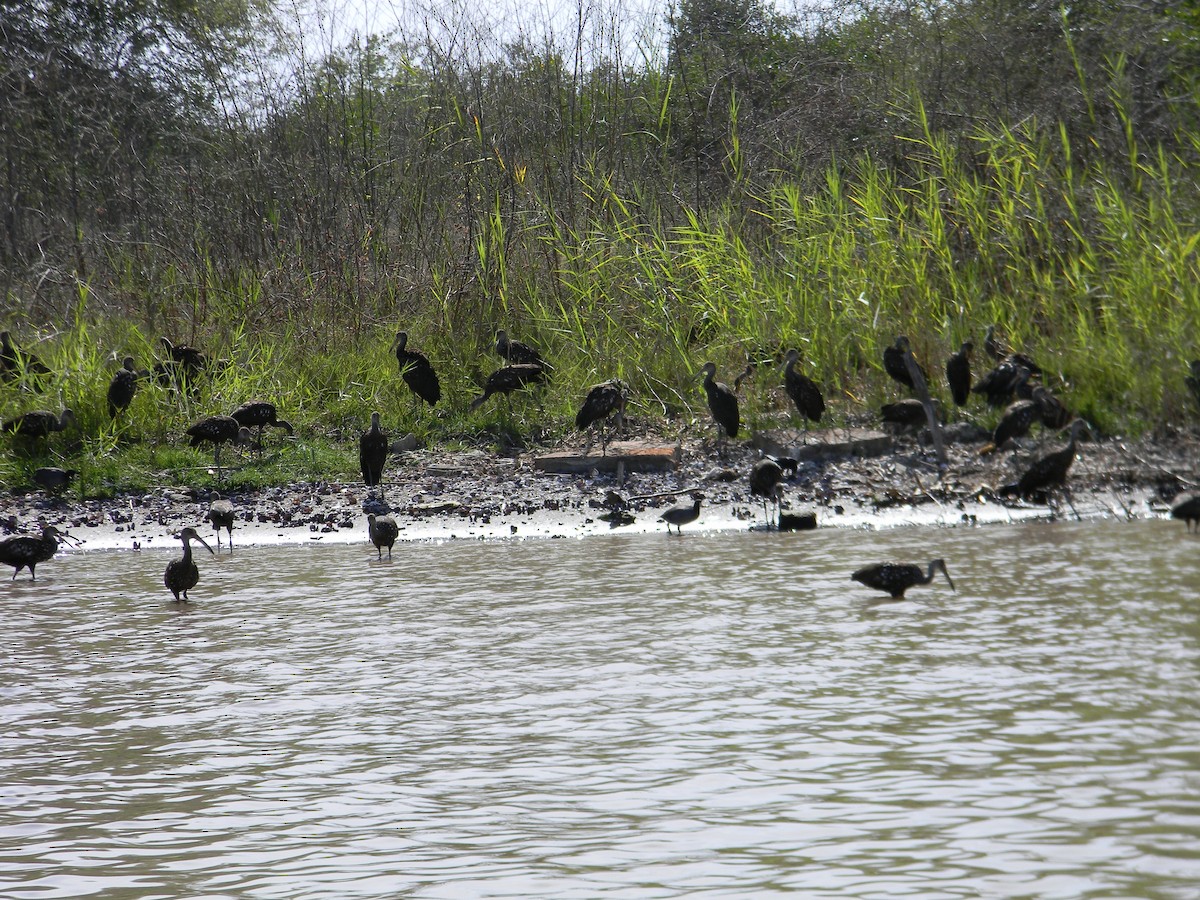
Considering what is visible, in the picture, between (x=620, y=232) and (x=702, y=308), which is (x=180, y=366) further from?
(x=702, y=308)

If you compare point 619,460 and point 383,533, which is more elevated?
point 619,460

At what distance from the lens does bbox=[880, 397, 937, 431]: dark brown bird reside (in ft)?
33.5

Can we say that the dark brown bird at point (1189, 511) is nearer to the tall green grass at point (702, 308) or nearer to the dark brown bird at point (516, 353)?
the tall green grass at point (702, 308)

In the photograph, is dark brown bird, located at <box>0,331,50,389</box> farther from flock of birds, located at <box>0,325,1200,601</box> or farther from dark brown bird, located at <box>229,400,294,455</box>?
dark brown bird, located at <box>229,400,294,455</box>

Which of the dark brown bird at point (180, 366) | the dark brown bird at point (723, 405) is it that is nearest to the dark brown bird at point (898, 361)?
the dark brown bird at point (723, 405)

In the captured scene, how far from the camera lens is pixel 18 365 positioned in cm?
1222

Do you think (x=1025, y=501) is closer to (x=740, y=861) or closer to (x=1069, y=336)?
(x=1069, y=336)

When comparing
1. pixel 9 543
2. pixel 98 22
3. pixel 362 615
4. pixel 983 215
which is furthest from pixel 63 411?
pixel 98 22

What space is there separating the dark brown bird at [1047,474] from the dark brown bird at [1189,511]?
0.81 metres

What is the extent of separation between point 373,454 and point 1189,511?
231 inches

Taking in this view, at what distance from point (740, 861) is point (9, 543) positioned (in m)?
6.50

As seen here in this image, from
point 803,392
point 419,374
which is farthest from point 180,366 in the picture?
point 803,392

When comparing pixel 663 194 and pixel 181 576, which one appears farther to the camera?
pixel 663 194

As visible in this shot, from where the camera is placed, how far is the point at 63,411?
1132cm
